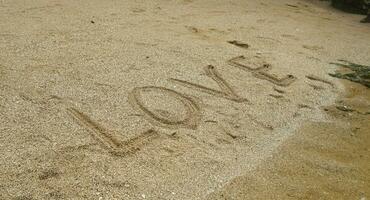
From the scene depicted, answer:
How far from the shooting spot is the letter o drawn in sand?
294 cm

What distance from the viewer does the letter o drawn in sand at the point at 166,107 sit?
294cm

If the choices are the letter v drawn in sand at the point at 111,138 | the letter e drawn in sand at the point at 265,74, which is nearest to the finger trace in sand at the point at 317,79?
the letter e drawn in sand at the point at 265,74

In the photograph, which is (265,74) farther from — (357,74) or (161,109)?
(161,109)

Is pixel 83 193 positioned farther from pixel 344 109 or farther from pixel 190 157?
pixel 344 109

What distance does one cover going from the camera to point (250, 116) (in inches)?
125

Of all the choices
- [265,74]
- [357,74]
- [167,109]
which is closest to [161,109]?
[167,109]

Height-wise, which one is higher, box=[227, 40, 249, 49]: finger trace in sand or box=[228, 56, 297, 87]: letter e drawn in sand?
box=[227, 40, 249, 49]: finger trace in sand

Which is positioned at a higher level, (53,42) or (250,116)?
(53,42)

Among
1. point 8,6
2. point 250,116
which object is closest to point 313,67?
point 250,116

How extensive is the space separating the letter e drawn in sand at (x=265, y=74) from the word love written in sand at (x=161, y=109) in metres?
0.02

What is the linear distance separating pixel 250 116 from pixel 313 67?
4.41ft

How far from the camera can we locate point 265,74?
389cm

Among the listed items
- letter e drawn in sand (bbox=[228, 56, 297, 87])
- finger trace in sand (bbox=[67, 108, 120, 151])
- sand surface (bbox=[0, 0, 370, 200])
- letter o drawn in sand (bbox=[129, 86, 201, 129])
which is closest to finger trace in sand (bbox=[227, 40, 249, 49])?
sand surface (bbox=[0, 0, 370, 200])

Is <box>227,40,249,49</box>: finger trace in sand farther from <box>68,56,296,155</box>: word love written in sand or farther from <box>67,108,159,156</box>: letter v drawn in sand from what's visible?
<box>67,108,159,156</box>: letter v drawn in sand
